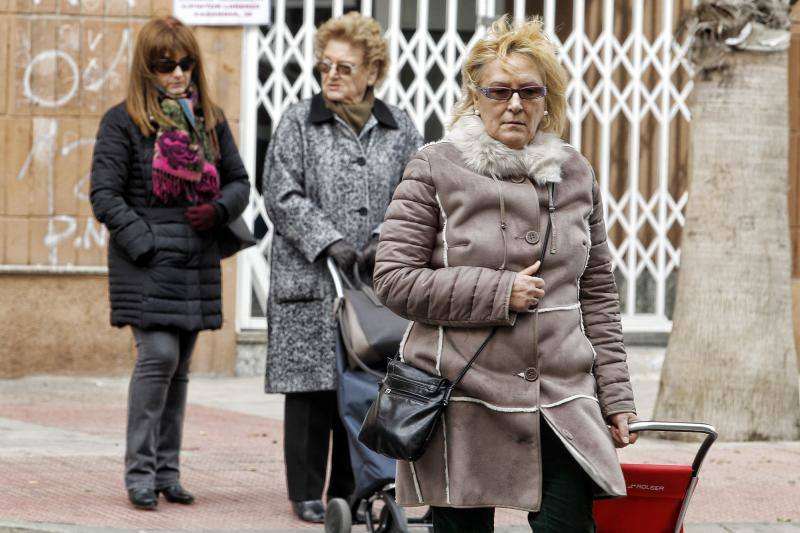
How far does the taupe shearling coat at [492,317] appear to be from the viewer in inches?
151

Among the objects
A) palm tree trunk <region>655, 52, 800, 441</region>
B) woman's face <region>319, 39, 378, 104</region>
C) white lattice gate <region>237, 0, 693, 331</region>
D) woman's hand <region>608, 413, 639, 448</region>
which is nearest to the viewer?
woman's hand <region>608, 413, 639, 448</region>

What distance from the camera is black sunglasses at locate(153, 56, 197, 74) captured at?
20.6 ft

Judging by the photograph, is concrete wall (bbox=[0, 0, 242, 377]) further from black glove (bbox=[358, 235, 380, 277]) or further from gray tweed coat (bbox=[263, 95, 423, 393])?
black glove (bbox=[358, 235, 380, 277])

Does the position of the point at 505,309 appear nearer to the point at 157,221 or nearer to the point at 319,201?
the point at 319,201

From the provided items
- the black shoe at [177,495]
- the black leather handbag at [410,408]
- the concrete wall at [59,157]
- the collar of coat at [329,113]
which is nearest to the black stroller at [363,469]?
the collar of coat at [329,113]

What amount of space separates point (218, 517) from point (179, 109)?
1656mm

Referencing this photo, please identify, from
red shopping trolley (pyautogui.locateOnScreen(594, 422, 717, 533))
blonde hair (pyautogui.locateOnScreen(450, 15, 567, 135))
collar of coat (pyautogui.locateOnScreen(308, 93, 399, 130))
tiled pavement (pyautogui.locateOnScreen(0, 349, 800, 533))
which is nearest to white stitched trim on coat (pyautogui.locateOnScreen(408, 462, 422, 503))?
red shopping trolley (pyautogui.locateOnScreen(594, 422, 717, 533))

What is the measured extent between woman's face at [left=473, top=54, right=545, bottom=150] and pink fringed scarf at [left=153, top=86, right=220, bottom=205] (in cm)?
245

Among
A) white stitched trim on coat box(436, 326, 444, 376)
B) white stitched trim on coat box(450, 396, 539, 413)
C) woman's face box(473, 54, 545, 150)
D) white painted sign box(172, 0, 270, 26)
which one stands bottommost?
white stitched trim on coat box(450, 396, 539, 413)

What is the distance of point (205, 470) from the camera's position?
7.34m

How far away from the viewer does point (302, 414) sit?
20.3 feet

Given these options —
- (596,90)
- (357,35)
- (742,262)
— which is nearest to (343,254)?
(357,35)

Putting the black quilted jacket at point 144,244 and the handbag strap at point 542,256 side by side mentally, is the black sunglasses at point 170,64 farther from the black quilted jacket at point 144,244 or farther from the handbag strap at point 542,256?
the handbag strap at point 542,256

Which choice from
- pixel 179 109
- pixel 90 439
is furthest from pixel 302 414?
pixel 90 439
